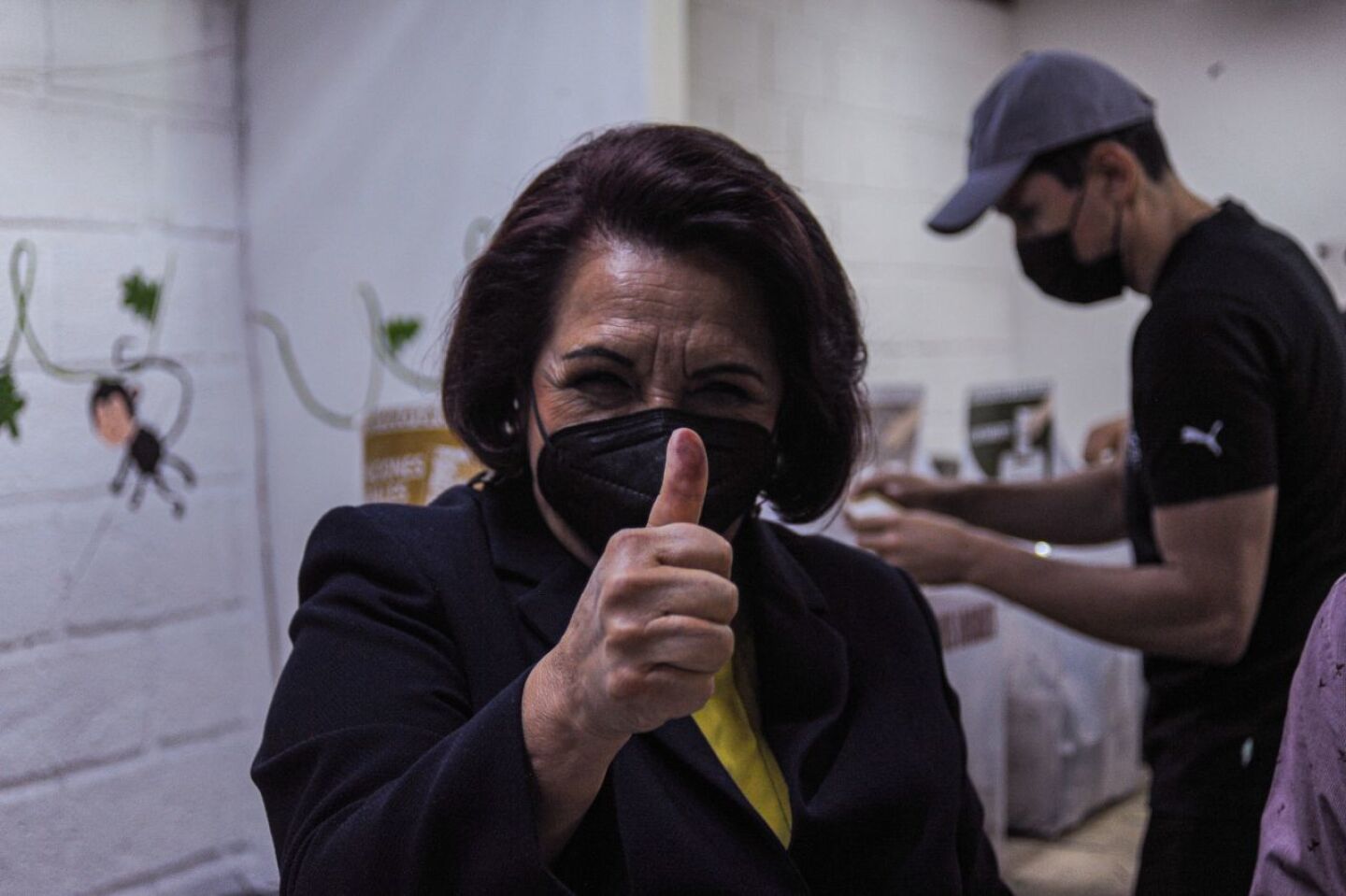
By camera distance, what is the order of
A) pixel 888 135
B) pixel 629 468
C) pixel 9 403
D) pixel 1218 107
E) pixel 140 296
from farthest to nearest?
pixel 888 135
pixel 1218 107
pixel 140 296
pixel 9 403
pixel 629 468

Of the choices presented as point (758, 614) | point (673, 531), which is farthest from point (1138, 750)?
point (673, 531)

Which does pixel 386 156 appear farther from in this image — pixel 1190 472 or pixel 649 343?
pixel 1190 472

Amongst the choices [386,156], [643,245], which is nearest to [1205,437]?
[643,245]

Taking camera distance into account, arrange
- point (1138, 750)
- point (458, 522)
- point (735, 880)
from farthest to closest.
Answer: point (1138, 750) → point (458, 522) → point (735, 880)

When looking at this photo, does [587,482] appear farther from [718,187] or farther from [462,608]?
[718,187]

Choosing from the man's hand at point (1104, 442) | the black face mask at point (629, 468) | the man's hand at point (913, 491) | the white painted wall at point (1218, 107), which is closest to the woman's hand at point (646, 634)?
the black face mask at point (629, 468)

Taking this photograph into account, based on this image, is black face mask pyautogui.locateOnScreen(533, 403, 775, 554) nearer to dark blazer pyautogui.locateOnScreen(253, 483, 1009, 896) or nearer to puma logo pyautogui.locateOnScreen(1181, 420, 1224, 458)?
dark blazer pyautogui.locateOnScreen(253, 483, 1009, 896)

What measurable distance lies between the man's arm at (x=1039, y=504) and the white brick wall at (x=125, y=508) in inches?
42.4

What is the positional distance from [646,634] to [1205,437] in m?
1.02

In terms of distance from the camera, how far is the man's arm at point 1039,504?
7.32ft

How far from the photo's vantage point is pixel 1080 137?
1.83m

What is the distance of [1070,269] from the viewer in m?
1.90

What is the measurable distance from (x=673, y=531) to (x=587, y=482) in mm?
302

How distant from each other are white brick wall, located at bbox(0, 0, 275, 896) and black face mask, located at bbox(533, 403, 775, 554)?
0.51m
